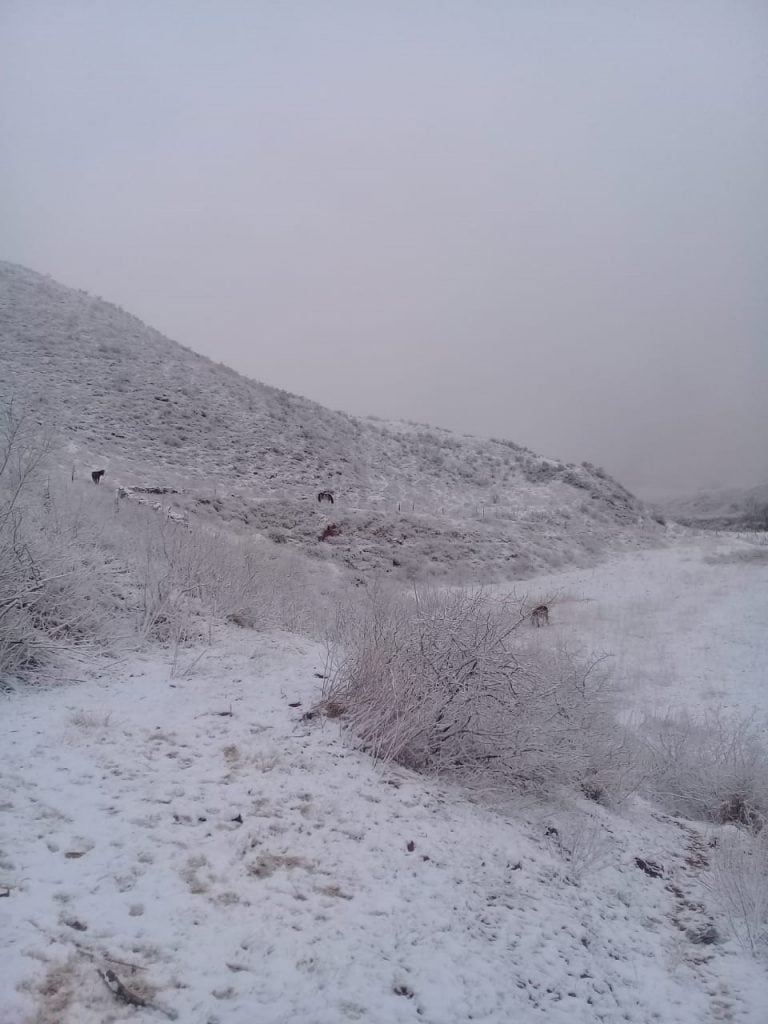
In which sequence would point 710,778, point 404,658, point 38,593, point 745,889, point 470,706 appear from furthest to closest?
point 710,778, point 38,593, point 404,658, point 470,706, point 745,889

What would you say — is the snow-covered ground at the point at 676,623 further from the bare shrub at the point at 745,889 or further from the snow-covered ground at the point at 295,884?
the snow-covered ground at the point at 295,884

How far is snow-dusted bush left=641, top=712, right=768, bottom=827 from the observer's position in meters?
5.64

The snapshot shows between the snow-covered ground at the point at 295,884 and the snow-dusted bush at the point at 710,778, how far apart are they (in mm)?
436

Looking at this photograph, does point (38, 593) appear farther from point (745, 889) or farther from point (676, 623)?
point (676, 623)

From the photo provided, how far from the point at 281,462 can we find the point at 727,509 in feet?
192

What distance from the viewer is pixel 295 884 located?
2982 millimetres

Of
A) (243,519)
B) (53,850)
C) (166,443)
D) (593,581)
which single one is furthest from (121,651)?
(166,443)

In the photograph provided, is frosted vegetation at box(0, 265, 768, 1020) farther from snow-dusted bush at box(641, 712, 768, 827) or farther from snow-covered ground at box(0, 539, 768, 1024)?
snow-covered ground at box(0, 539, 768, 1024)

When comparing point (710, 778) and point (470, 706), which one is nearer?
point (470, 706)

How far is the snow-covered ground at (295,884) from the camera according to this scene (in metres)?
2.30

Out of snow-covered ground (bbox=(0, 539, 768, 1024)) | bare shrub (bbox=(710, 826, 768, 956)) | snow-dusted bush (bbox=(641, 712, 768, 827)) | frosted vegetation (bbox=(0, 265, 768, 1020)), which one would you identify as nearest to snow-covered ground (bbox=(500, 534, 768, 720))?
frosted vegetation (bbox=(0, 265, 768, 1020))

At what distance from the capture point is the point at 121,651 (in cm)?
547

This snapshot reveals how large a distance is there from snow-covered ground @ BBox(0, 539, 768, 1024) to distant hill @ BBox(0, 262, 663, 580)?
1380cm

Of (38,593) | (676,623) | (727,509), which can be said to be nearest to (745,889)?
(38,593)
